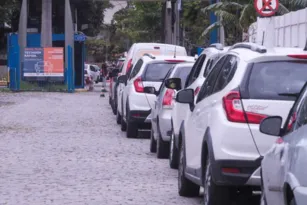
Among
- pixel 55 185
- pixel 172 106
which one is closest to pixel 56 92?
pixel 172 106

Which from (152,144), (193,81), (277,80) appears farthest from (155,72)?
(277,80)

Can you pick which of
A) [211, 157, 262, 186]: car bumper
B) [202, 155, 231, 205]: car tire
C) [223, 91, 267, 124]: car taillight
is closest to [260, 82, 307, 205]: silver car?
[211, 157, 262, 186]: car bumper

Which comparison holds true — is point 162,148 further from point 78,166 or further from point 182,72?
point 78,166

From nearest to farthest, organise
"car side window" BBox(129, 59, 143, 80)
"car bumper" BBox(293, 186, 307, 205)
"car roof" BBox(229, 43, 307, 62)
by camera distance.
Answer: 1. "car bumper" BBox(293, 186, 307, 205)
2. "car roof" BBox(229, 43, 307, 62)
3. "car side window" BBox(129, 59, 143, 80)

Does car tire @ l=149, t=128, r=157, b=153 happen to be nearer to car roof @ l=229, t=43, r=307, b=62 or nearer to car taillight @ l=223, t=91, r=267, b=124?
car roof @ l=229, t=43, r=307, b=62

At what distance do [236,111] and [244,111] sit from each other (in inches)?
3.2

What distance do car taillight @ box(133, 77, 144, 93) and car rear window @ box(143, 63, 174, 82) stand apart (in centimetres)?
11

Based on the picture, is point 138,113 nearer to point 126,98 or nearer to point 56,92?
point 126,98

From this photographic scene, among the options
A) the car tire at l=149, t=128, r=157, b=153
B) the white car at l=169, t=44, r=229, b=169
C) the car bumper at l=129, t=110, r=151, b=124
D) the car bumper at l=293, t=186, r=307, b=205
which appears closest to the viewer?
the car bumper at l=293, t=186, r=307, b=205

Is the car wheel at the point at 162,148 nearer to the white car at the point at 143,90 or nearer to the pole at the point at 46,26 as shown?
the white car at the point at 143,90

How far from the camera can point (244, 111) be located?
30.5 feet

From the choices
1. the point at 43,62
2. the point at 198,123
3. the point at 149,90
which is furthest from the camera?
the point at 43,62

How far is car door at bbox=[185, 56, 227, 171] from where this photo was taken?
10344 mm

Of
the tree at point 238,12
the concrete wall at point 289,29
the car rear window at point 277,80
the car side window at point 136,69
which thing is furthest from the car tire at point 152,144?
the tree at point 238,12
